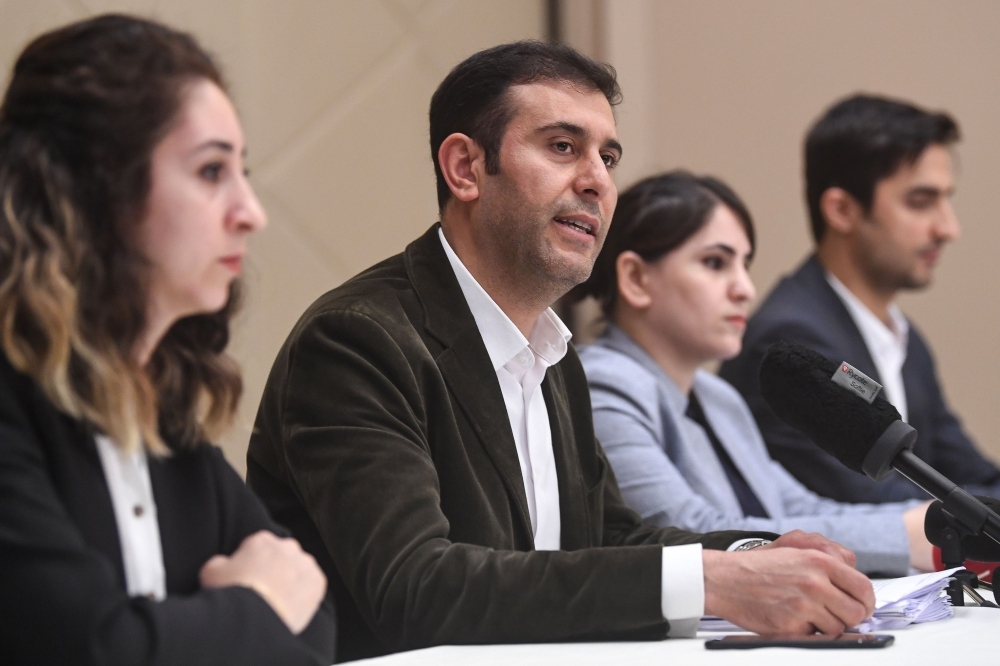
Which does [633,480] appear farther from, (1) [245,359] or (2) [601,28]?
(2) [601,28]

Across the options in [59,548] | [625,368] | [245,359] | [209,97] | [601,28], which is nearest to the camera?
[59,548]

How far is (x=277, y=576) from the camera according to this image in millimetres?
1088

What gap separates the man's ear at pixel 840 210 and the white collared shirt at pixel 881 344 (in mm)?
178

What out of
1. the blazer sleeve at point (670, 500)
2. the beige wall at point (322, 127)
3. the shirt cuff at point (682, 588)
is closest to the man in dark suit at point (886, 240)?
the blazer sleeve at point (670, 500)

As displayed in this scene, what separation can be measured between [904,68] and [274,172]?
256 centimetres

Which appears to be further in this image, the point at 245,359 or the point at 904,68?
the point at 904,68

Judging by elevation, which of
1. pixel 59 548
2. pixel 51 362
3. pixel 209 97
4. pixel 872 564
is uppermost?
pixel 209 97

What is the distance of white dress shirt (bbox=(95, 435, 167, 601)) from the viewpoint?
105 centimetres

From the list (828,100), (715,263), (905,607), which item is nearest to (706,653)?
(905,607)

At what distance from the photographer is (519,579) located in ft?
4.54

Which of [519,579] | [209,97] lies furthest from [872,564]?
[209,97]

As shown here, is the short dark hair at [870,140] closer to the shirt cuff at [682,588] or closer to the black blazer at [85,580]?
the shirt cuff at [682,588]

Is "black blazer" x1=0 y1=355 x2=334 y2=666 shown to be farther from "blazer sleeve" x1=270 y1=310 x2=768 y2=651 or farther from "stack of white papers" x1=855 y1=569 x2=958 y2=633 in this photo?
"stack of white papers" x1=855 y1=569 x2=958 y2=633

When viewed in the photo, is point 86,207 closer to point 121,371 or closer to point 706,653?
point 121,371
